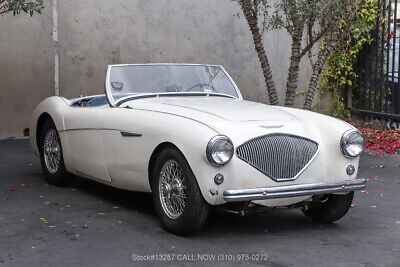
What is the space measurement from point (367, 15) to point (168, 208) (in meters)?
8.33

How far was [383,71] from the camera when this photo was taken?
1166cm

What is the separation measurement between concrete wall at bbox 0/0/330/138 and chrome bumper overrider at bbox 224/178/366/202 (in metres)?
6.81

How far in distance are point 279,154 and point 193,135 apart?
0.69 m

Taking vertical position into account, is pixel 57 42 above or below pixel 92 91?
above

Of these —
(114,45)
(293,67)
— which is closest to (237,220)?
(293,67)

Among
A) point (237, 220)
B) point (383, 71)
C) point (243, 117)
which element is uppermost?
point (383, 71)

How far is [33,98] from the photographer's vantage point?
1091cm

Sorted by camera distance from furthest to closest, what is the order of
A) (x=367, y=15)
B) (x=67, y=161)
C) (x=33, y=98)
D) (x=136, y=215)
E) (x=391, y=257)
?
(x=367, y=15), (x=33, y=98), (x=67, y=161), (x=136, y=215), (x=391, y=257)

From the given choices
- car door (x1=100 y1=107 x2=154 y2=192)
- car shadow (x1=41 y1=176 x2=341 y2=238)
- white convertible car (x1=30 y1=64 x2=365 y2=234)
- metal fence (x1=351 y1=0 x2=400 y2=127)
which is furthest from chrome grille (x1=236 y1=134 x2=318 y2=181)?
metal fence (x1=351 y1=0 x2=400 y2=127)

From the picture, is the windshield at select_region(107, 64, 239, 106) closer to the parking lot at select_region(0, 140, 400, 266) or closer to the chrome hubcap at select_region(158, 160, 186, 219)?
the parking lot at select_region(0, 140, 400, 266)

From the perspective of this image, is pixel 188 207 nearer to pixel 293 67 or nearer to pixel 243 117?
pixel 243 117

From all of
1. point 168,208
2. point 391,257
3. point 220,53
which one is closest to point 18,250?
point 168,208

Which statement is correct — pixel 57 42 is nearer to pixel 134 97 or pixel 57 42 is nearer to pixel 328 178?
pixel 134 97

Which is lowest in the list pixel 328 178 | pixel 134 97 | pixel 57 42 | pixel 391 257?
pixel 391 257
